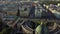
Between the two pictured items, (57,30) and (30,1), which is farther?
(30,1)

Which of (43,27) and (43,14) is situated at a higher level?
(43,27)

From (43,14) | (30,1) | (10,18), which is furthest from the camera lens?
(30,1)

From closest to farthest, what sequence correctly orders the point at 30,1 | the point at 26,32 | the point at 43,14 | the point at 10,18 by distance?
the point at 26,32
the point at 10,18
the point at 43,14
the point at 30,1

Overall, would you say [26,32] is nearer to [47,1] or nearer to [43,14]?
[43,14]

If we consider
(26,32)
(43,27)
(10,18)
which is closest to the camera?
(43,27)

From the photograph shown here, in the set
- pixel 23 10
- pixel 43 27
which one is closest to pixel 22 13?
pixel 23 10

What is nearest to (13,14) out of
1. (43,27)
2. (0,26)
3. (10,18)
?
(10,18)

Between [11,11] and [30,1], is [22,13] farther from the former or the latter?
[30,1]

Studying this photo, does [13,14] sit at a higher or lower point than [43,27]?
lower

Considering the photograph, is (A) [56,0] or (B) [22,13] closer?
(B) [22,13]
